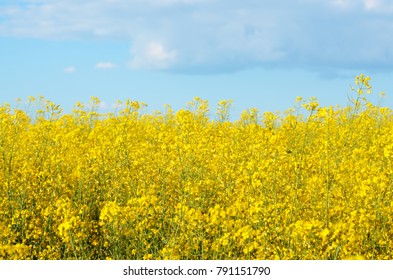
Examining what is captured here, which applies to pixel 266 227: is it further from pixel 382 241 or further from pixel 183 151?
pixel 183 151

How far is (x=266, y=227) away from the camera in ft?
15.6

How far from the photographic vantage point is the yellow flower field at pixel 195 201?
14.5 ft

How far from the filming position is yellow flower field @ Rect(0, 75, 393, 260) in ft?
14.5

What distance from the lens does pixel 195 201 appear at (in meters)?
5.74

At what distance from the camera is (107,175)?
262 inches

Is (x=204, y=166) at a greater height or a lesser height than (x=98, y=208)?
greater
